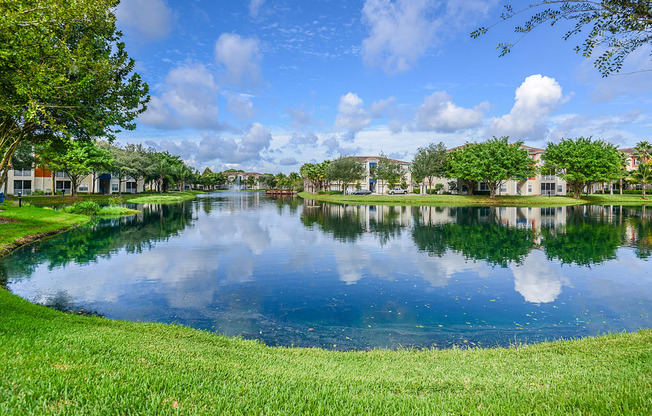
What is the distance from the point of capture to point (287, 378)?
17.0ft

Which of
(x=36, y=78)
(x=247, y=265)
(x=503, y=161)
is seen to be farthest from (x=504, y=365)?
(x=503, y=161)

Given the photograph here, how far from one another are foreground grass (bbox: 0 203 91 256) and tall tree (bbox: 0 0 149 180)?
5.79m

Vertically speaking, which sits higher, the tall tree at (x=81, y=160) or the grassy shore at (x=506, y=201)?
the tall tree at (x=81, y=160)

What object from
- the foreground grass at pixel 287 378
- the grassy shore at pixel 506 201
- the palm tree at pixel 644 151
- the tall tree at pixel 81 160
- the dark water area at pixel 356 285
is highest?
the palm tree at pixel 644 151

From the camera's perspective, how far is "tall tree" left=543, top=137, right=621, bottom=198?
74000 mm

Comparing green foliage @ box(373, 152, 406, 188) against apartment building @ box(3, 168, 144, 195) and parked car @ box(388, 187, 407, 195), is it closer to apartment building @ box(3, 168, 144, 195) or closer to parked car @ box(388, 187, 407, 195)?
parked car @ box(388, 187, 407, 195)

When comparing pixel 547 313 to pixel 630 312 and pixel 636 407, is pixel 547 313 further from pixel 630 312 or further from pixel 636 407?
pixel 636 407

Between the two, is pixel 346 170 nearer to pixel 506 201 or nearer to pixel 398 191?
pixel 398 191

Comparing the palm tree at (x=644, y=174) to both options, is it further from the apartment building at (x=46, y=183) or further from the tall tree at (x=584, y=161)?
the apartment building at (x=46, y=183)

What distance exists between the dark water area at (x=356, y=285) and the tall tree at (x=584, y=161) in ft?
187

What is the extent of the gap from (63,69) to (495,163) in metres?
72.0

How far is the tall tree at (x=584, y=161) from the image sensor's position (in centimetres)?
7400

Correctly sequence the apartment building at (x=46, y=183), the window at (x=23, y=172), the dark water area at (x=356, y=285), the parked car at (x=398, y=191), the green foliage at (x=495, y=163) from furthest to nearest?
the parked car at (x=398, y=191) < the window at (x=23, y=172) < the apartment building at (x=46, y=183) < the green foliage at (x=495, y=163) < the dark water area at (x=356, y=285)

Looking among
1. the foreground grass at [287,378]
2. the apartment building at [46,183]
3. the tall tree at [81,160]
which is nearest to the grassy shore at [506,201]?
the tall tree at [81,160]
